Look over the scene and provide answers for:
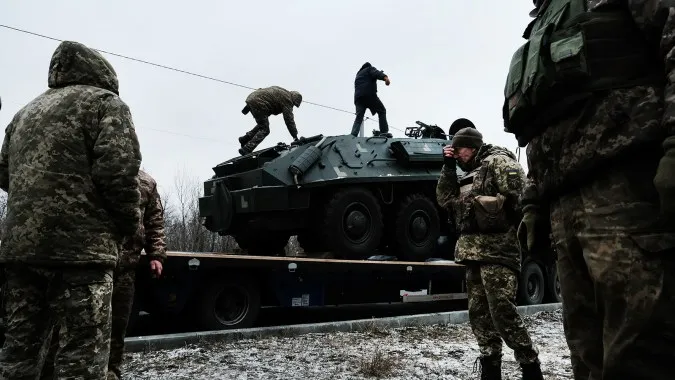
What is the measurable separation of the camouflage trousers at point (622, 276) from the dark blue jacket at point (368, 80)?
9149mm

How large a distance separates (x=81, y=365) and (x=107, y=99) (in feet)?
4.12

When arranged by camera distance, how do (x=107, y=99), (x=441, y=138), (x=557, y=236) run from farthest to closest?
1. (x=441, y=138)
2. (x=107, y=99)
3. (x=557, y=236)

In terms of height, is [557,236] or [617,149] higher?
[617,149]

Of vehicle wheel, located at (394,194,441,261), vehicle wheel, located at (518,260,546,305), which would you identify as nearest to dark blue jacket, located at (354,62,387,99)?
vehicle wheel, located at (394,194,441,261)

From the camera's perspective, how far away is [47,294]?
2.65 m

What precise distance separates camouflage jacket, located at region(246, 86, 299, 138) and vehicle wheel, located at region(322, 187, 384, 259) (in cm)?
197

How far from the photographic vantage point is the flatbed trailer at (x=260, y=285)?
6078 millimetres

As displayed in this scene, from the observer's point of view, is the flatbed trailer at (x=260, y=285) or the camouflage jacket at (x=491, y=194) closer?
the camouflage jacket at (x=491, y=194)

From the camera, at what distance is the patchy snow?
4324mm

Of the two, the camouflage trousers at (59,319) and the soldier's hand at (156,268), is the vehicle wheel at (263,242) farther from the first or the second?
the camouflage trousers at (59,319)

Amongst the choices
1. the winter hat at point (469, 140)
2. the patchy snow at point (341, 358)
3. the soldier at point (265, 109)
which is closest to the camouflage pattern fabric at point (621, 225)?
the winter hat at point (469, 140)

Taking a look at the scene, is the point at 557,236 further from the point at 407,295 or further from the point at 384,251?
the point at 384,251

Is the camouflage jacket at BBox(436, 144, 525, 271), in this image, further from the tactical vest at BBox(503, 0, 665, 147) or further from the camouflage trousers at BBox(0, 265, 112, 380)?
the camouflage trousers at BBox(0, 265, 112, 380)

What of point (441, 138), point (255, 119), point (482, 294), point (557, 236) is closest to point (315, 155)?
point (255, 119)
